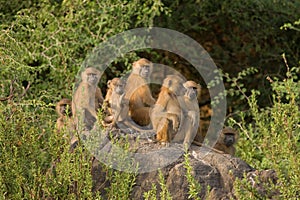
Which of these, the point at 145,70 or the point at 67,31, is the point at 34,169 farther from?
the point at 67,31

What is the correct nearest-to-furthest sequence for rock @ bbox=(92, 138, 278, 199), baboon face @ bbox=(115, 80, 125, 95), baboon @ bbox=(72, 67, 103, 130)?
rock @ bbox=(92, 138, 278, 199) < baboon face @ bbox=(115, 80, 125, 95) < baboon @ bbox=(72, 67, 103, 130)

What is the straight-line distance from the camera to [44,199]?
559 centimetres

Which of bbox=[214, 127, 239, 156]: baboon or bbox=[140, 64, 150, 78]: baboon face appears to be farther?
bbox=[140, 64, 150, 78]: baboon face

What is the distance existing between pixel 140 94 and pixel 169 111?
0.65 metres

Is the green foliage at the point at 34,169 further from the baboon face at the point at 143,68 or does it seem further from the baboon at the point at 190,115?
the baboon face at the point at 143,68

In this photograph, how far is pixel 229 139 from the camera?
305 inches

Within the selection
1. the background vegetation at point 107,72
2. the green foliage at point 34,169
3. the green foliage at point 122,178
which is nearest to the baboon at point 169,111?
the background vegetation at point 107,72

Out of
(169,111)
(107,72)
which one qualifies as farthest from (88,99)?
(107,72)

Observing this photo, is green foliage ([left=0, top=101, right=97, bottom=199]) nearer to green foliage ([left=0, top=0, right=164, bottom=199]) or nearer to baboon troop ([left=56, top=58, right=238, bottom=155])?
green foliage ([left=0, top=0, right=164, bottom=199])

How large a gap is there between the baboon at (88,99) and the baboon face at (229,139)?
4.10 ft

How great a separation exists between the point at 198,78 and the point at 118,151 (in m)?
6.82

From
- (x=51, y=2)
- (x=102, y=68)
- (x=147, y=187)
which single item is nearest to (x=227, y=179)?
(x=147, y=187)

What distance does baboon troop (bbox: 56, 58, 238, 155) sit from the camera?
6.77m

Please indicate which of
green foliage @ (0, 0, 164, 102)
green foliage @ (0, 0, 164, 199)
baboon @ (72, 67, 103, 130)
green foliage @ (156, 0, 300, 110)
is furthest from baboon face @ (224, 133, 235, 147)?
green foliage @ (156, 0, 300, 110)
